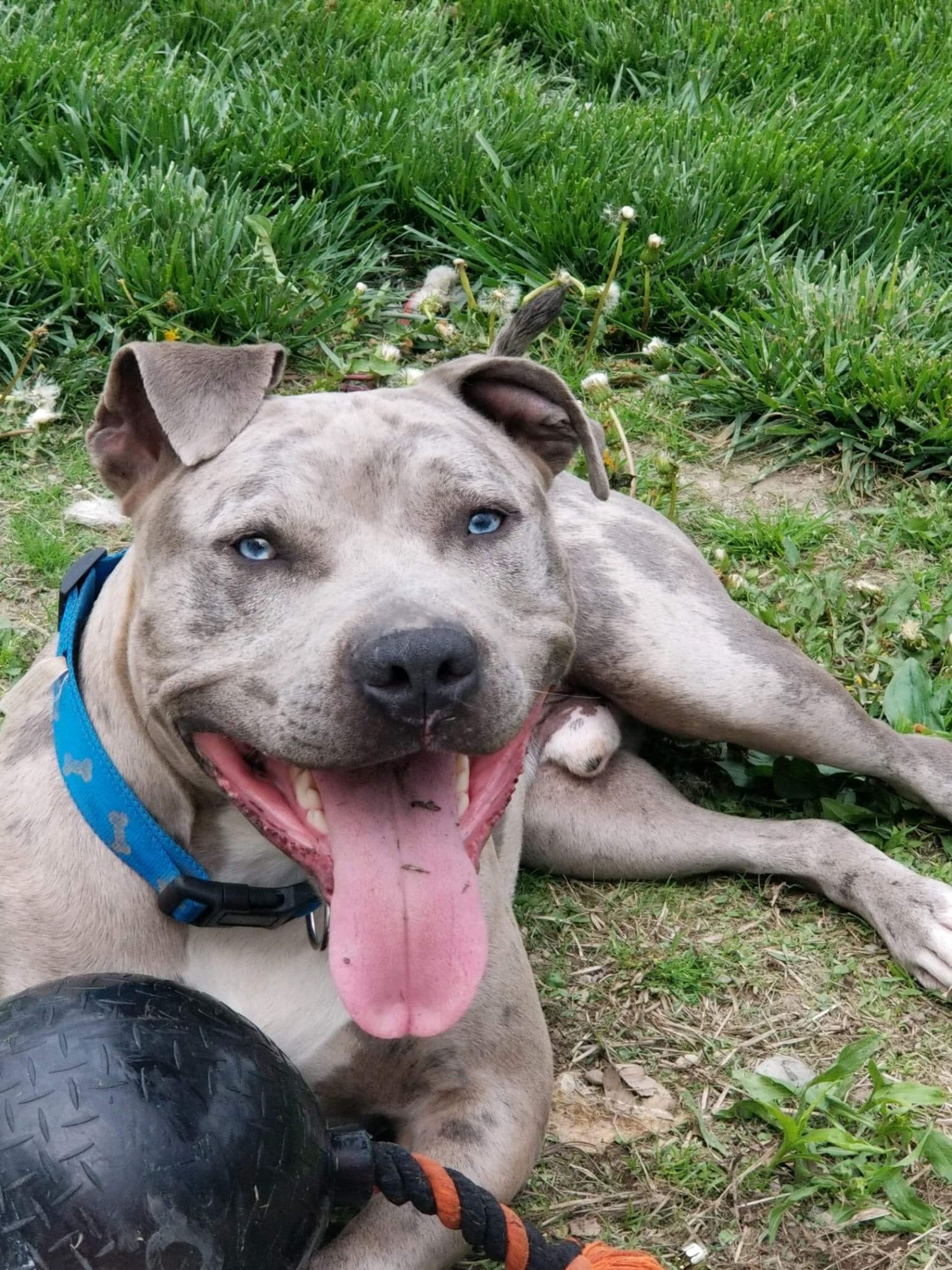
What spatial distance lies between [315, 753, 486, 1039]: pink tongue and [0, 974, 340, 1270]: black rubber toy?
0.68 ft

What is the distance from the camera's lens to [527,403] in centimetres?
330

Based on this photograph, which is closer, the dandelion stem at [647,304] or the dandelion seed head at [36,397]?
the dandelion seed head at [36,397]

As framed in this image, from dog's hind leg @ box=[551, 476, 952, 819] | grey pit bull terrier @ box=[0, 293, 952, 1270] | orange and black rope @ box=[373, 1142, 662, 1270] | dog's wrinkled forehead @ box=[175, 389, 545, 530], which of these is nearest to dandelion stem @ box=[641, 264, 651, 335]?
dog's hind leg @ box=[551, 476, 952, 819]

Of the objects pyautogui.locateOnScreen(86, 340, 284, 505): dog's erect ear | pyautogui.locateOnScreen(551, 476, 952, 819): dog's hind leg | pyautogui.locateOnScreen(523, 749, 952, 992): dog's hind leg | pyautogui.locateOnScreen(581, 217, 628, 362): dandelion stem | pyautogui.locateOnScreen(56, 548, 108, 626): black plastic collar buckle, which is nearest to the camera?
pyautogui.locateOnScreen(86, 340, 284, 505): dog's erect ear

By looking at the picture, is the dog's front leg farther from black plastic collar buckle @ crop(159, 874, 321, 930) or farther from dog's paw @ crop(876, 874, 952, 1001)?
dog's paw @ crop(876, 874, 952, 1001)

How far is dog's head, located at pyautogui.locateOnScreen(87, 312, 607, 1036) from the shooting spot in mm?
2504

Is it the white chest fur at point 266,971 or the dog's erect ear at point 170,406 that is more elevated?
the dog's erect ear at point 170,406

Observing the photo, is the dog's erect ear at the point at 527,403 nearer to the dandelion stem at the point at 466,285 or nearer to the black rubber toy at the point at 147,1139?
→ the black rubber toy at the point at 147,1139

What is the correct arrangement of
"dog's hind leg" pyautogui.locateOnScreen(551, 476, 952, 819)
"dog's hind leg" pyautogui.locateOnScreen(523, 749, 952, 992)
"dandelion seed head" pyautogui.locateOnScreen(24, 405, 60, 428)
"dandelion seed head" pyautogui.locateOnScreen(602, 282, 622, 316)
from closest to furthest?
1. "dog's hind leg" pyautogui.locateOnScreen(523, 749, 952, 992)
2. "dog's hind leg" pyautogui.locateOnScreen(551, 476, 952, 819)
3. "dandelion seed head" pyautogui.locateOnScreen(24, 405, 60, 428)
4. "dandelion seed head" pyautogui.locateOnScreen(602, 282, 622, 316)

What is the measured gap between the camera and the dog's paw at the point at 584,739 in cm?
420

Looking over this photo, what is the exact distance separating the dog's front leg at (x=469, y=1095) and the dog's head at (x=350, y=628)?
448 millimetres

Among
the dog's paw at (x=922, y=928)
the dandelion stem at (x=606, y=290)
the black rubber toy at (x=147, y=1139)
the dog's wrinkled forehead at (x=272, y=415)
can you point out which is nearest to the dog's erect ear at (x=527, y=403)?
the dog's wrinkled forehead at (x=272, y=415)

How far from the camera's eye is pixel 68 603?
10.5 feet

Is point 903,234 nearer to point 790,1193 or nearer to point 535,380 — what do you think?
point 535,380
